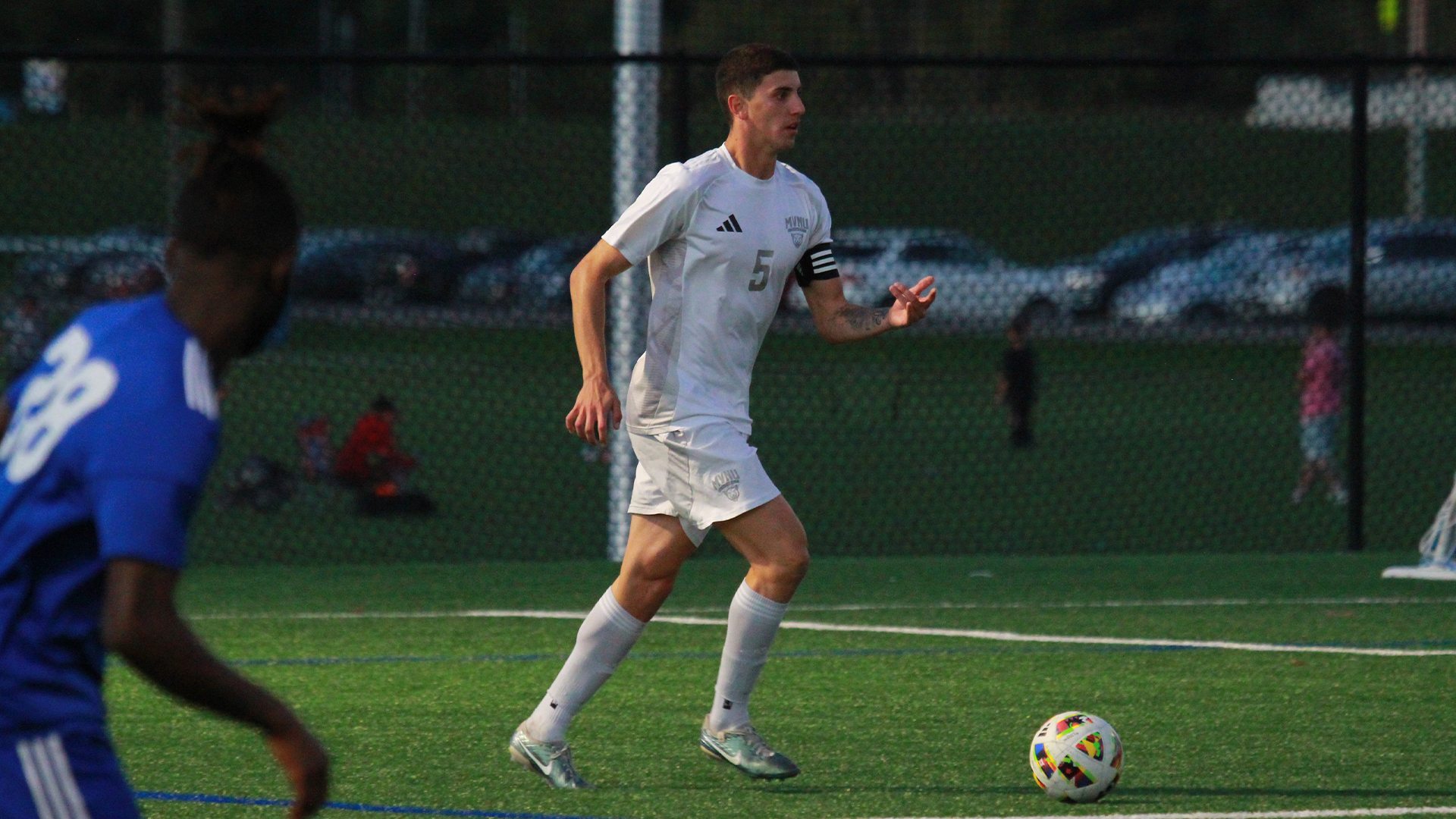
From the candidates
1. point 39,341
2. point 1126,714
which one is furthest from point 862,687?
point 39,341

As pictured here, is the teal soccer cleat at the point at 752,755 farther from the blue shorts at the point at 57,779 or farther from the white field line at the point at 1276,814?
the blue shorts at the point at 57,779

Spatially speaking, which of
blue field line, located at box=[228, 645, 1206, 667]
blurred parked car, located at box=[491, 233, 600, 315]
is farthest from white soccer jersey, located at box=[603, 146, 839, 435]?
blurred parked car, located at box=[491, 233, 600, 315]

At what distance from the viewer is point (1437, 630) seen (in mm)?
7785

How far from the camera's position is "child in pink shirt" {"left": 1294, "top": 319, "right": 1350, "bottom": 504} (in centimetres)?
1382

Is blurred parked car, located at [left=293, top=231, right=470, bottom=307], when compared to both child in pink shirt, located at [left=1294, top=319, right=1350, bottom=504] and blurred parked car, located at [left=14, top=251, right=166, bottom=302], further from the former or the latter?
child in pink shirt, located at [left=1294, top=319, right=1350, bottom=504]

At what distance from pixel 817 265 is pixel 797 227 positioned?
0.20 metres

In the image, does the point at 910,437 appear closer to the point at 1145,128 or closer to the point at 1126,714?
the point at 1126,714

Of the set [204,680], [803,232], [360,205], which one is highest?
[360,205]

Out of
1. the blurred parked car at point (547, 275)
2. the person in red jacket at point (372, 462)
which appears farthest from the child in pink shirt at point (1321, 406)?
the blurred parked car at point (547, 275)

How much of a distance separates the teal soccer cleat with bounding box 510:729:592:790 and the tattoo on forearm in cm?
143

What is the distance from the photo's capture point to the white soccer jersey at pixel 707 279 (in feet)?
17.0

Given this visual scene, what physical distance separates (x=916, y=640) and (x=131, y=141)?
31.9 meters

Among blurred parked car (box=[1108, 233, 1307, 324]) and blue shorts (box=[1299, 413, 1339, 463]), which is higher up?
blurred parked car (box=[1108, 233, 1307, 324])

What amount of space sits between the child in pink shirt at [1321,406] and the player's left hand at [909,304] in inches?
366
